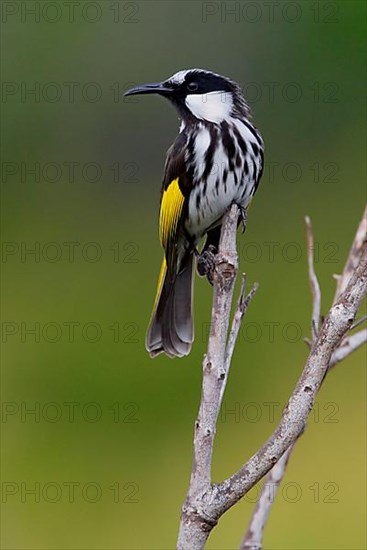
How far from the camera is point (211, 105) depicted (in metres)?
3.19

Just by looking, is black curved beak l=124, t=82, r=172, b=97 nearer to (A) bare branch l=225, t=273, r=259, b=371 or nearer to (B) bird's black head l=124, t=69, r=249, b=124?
(B) bird's black head l=124, t=69, r=249, b=124

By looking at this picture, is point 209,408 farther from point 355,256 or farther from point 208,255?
point 208,255

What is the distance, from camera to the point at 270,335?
534cm

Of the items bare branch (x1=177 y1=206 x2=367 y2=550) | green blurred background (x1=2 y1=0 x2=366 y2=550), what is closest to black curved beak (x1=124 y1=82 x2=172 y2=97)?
bare branch (x1=177 y1=206 x2=367 y2=550)

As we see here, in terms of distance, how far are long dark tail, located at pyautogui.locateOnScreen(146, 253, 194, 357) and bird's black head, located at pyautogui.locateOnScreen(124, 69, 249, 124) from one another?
40cm

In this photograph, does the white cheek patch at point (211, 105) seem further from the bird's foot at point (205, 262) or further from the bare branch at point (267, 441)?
the bare branch at point (267, 441)

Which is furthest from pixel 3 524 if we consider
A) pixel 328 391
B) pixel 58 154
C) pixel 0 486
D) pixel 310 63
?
pixel 310 63

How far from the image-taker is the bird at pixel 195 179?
3113mm

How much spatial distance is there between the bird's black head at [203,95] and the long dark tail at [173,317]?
1.31ft

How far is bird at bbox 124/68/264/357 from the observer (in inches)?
123

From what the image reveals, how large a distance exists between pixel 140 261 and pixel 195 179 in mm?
2958

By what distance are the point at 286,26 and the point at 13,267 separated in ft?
6.41

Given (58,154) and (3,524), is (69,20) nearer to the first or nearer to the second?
(58,154)

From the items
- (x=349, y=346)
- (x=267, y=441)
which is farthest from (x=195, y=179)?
(x=267, y=441)
